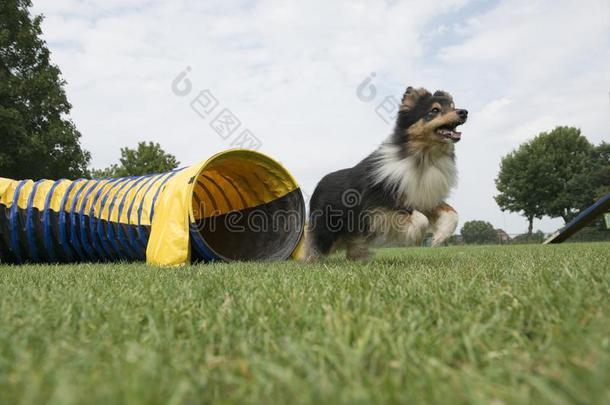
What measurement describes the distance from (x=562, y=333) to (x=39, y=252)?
7204 mm

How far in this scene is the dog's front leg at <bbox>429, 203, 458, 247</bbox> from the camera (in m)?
4.67

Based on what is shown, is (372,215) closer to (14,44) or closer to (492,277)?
(492,277)

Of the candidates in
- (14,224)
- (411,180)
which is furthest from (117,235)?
(411,180)

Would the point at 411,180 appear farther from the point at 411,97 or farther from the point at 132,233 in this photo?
the point at 132,233

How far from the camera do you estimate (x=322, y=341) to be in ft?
4.55

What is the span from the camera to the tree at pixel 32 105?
17.5 metres

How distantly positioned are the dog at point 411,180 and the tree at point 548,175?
126ft

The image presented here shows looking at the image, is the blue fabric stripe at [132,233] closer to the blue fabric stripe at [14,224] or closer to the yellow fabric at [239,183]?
the yellow fabric at [239,183]

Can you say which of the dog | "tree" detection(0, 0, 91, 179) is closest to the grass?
the dog

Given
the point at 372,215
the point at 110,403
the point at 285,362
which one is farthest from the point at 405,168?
the point at 110,403

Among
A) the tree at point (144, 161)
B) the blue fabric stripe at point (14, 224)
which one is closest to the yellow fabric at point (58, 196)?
the blue fabric stripe at point (14, 224)

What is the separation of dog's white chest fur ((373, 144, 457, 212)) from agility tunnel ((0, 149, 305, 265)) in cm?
215

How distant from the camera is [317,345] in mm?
1355

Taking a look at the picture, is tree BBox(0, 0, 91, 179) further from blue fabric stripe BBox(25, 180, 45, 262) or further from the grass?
the grass
